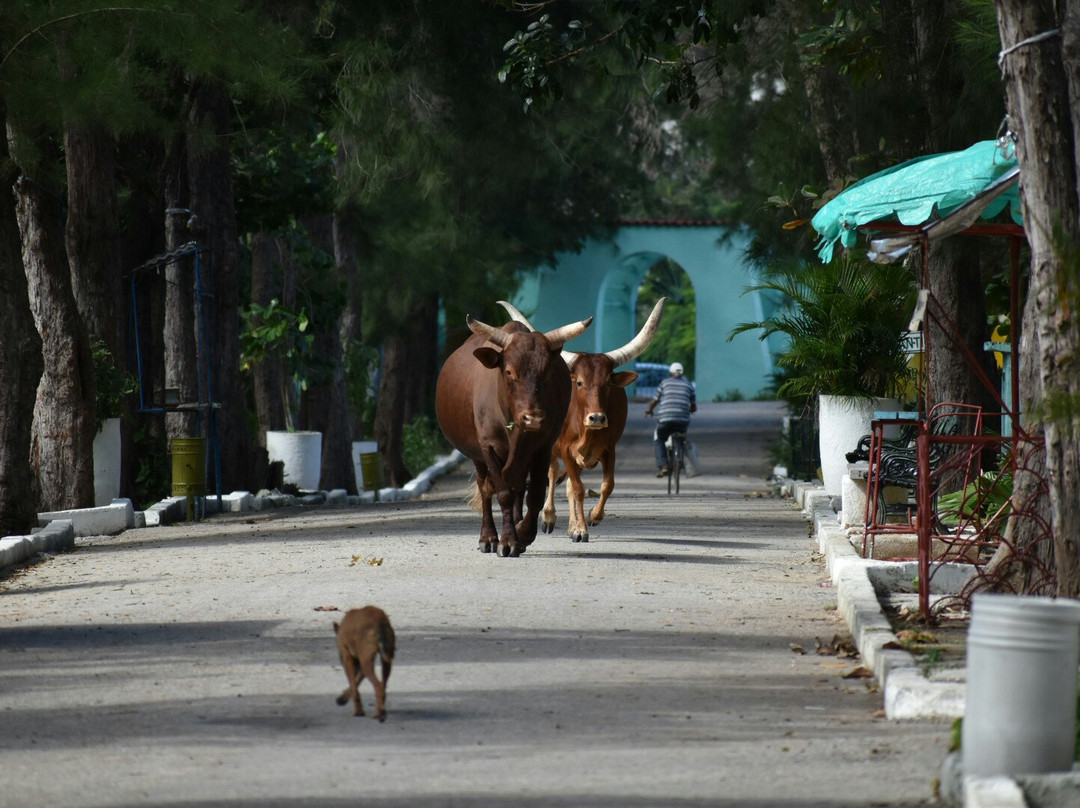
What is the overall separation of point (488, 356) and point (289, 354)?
13.0 m

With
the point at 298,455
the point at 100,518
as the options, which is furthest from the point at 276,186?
the point at 100,518

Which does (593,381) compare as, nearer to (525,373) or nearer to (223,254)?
(525,373)

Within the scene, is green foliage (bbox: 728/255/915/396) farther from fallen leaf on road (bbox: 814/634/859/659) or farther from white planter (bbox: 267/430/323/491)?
white planter (bbox: 267/430/323/491)

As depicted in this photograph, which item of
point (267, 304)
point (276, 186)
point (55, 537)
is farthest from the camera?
point (267, 304)

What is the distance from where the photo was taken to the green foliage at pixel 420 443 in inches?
1380

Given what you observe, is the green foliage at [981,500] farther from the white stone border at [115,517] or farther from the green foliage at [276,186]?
the green foliage at [276,186]

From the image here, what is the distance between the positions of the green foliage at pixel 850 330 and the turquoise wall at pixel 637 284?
30.5 meters

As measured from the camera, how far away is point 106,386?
17.1 metres

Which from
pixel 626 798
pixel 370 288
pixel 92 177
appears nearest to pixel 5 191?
pixel 92 177

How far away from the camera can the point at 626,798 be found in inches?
210

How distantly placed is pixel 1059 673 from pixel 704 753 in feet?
4.46

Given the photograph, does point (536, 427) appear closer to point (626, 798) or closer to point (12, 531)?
point (12, 531)

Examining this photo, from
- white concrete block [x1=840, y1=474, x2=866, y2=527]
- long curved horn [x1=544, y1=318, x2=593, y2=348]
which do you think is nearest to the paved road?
white concrete block [x1=840, y1=474, x2=866, y2=527]

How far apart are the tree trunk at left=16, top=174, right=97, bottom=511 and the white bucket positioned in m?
12.0
